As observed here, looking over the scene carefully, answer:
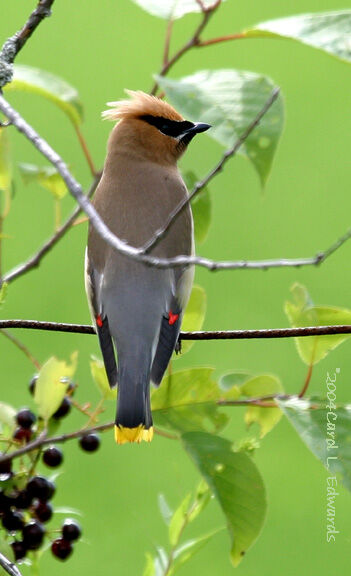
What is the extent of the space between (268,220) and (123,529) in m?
2.00

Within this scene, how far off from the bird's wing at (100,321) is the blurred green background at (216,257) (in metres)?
1.26

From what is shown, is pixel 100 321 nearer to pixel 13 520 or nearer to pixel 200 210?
pixel 200 210

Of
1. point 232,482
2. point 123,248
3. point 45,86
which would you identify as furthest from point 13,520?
point 45,86

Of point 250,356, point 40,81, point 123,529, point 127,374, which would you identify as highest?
point 40,81

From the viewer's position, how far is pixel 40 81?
209 cm

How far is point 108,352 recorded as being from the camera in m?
2.36

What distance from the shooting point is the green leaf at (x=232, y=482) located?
183 centimetres

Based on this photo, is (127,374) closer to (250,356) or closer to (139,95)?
(139,95)

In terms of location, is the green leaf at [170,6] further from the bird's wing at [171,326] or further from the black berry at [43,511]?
the black berry at [43,511]

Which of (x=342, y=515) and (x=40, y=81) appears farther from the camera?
(x=342, y=515)

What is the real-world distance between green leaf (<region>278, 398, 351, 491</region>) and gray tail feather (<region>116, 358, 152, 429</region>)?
1.44 feet

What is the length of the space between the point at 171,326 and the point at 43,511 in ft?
1.87

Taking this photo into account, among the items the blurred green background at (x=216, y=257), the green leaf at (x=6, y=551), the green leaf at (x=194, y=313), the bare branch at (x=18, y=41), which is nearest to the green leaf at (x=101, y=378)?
the green leaf at (x=194, y=313)

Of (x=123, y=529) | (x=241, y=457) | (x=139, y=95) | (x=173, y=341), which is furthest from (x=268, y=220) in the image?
(x=241, y=457)
